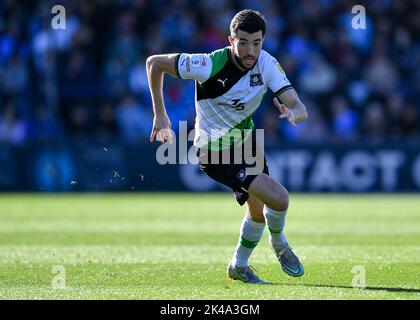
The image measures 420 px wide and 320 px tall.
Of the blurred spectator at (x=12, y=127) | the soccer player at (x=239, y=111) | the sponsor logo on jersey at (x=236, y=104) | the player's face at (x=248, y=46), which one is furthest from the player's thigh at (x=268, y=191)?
the blurred spectator at (x=12, y=127)

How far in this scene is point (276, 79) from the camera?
7996 millimetres

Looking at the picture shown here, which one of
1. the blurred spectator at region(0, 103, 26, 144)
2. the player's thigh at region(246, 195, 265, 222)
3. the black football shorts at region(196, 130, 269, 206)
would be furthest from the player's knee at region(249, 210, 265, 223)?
the blurred spectator at region(0, 103, 26, 144)

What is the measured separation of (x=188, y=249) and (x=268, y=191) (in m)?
3.26

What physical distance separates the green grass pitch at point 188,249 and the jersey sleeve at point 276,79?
1686 millimetres

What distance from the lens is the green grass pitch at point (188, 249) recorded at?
7617mm

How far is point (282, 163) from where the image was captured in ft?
68.4

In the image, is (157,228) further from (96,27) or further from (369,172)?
(96,27)

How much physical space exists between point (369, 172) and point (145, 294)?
556 inches

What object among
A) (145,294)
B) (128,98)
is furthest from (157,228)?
(128,98)

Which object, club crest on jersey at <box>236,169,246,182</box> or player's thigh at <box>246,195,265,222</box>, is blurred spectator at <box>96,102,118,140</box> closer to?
player's thigh at <box>246,195,265,222</box>

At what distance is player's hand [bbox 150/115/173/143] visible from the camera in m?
7.70

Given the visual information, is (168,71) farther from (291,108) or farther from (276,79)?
(291,108)

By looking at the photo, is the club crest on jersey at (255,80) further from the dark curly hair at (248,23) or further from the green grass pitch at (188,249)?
the green grass pitch at (188,249)

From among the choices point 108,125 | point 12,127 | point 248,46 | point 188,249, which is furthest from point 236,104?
point 12,127
